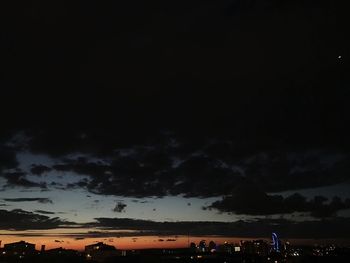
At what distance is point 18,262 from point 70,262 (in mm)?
27516

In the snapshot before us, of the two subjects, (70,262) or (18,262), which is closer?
(18,262)

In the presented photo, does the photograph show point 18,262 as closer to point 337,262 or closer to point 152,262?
point 152,262

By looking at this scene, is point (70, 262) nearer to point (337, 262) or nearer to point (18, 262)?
point (18, 262)

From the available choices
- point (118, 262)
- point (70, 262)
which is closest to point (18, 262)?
point (70, 262)

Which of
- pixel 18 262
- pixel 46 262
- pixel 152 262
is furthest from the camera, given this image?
pixel 152 262

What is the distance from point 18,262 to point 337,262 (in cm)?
14234

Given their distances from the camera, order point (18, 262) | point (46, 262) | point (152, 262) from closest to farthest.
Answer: point (18, 262) → point (46, 262) → point (152, 262)

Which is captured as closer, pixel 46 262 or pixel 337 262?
pixel 46 262

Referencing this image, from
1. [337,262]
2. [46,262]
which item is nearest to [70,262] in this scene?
[46,262]

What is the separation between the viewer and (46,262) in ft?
573

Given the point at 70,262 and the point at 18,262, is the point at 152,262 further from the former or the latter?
the point at 18,262

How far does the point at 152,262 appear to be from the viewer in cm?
→ 19050

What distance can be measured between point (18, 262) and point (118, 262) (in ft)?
168

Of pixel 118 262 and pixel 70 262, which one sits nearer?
pixel 70 262
